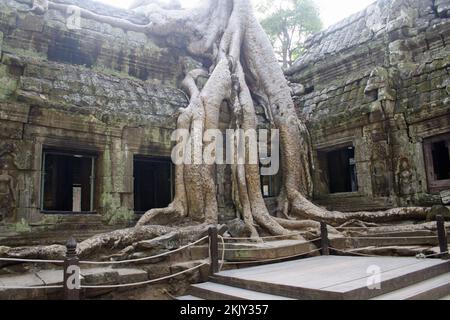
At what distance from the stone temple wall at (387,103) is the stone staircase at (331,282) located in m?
2.19

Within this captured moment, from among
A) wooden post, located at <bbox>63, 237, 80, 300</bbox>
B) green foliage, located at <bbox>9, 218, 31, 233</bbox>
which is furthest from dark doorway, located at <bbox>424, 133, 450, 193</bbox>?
green foliage, located at <bbox>9, 218, 31, 233</bbox>

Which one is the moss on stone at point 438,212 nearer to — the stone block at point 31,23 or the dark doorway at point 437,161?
the dark doorway at point 437,161

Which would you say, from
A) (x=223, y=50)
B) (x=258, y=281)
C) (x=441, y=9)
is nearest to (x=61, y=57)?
(x=223, y=50)

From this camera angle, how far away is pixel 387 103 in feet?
20.7

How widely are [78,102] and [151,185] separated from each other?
3071 mm

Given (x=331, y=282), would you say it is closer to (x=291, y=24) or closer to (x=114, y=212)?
(x=114, y=212)

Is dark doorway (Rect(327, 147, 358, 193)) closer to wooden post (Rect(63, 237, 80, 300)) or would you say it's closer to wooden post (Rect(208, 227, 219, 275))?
wooden post (Rect(208, 227, 219, 275))

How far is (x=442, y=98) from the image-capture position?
5.70 metres

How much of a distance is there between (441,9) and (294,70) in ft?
9.75

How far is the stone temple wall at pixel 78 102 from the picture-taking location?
474 centimetres

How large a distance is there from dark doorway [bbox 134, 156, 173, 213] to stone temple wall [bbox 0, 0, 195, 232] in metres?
1.40

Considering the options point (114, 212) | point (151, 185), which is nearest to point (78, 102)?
point (114, 212)

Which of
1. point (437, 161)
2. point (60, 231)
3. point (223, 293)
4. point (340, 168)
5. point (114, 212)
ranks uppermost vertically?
point (340, 168)

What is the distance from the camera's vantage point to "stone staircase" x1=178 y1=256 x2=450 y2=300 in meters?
2.91
